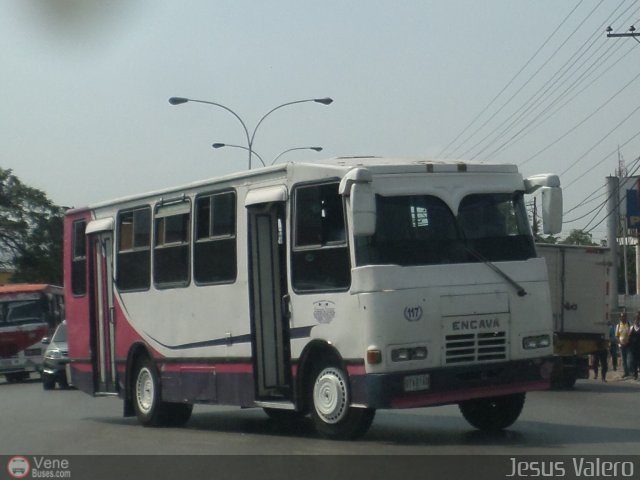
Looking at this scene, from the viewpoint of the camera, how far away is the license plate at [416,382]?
12.1 m

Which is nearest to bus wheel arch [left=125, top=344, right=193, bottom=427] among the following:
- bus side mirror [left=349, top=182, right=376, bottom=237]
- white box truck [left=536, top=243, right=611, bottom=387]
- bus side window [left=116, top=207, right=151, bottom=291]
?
bus side window [left=116, top=207, right=151, bottom=291]

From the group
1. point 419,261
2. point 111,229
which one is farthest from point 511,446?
point 111,229

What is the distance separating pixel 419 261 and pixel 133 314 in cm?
611

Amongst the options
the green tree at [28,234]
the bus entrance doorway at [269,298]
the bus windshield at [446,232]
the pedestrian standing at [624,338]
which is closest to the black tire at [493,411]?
the bus windshield at [446,232]

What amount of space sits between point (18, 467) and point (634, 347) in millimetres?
18721

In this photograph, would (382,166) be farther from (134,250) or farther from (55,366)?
(55,366)

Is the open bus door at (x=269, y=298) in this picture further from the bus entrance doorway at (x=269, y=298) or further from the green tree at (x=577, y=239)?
the green tree at (x=577, y=239)

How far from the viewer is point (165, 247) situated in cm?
1623

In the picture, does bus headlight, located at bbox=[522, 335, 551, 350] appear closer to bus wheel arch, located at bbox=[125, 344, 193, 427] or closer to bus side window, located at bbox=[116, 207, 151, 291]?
bus wheel arch, located at bbox=[125, 344, 193, 427]

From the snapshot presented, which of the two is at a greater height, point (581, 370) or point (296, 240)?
point (296, 240)

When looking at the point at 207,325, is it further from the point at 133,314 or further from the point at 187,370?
the point at 133,314

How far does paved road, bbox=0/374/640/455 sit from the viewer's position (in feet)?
40.0

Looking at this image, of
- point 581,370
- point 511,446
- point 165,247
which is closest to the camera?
point 511,446

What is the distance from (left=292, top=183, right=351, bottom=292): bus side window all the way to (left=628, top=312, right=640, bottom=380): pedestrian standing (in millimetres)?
15457
